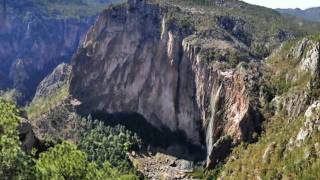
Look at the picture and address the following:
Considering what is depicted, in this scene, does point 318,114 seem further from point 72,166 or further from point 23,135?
point 72,166

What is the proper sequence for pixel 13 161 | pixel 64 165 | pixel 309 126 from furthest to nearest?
pixel 309 126
pixel 64 165
pixel 13 161

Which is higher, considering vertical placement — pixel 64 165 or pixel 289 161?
pixel 64 165

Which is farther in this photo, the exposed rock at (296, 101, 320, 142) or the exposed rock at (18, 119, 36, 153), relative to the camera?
the exposed rock at (296, 101, 320, 142)

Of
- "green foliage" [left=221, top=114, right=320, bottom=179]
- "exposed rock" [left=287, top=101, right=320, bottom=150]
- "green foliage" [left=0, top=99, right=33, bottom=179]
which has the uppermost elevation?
"green foliage" [left=0, top=99, right=33, bottom=179]

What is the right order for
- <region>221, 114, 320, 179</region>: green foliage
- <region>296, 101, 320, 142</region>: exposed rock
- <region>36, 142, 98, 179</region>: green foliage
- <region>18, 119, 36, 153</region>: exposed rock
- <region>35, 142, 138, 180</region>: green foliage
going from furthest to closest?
<region>296, 101, 320, 142</region>: exposed rock, <region>221, 114, 320, 179</region>: green foliage, <region>18, 119, 36, 153</region>: exposed rock, <region>36, 142, 98, 179</region>: green foliage, <region>35, 142, 138, 180</region>: green foliage

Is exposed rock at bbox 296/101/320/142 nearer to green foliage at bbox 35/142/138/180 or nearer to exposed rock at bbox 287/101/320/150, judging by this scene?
exposed rock at bbox 287/101/320/150

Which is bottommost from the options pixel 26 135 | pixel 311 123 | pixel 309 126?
pixel 309 126

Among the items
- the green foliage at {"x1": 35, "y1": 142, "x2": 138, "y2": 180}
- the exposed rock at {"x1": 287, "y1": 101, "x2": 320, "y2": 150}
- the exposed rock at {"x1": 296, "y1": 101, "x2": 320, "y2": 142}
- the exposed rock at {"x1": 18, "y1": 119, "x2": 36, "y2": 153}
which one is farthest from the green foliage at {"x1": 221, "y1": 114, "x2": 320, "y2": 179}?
the green foliage at {"x1": 35, "y1": 142, "x2": 138, "y2": 180}

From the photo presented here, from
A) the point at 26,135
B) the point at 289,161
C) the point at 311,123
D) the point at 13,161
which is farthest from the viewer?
the point at 311,123

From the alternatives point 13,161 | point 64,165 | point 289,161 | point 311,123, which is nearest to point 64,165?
point 64,165

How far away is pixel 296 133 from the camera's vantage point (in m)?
189

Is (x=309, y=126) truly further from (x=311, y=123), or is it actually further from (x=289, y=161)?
(x=289, y=161)

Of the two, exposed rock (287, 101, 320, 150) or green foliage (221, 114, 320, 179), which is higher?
exposed rock (287, 101, 320, 150)

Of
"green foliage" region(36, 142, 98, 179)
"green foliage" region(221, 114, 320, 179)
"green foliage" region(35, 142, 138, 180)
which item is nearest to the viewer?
"green foliage" region(35, 142, 138, 180)
